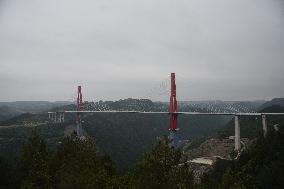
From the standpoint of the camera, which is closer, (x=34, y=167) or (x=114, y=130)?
(x=34, y=167)

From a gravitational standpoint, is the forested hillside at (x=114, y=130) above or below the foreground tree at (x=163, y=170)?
below

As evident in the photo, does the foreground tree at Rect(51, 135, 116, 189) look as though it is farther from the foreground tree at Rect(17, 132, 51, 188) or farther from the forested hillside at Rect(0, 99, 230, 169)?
the forested hillside at Rect(0, 99, 230, 169)

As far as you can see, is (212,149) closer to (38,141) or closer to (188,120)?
(38,141)

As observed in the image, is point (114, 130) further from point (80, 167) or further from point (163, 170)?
point (163, 170)

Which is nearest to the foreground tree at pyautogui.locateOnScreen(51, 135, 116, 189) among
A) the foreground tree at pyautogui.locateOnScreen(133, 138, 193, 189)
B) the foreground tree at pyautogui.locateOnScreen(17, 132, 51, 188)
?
the foreground tree at pyautogui.locateOnScreen(17, 132, 51, 188)

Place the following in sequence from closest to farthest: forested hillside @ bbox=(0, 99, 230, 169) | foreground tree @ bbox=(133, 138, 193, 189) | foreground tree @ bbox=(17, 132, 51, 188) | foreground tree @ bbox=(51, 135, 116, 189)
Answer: foreground tree @ bbox=(133, 138, 193, 189) < foreground tree @ bbox=(51, 135, 116, 189) < foreground tree @ bbox=(17, 132, 51, 188) < forested hillside @ bbox=(0, 99, 230, 169)

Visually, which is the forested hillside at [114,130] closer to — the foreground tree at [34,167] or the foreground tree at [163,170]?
the foreground tree at [34,167]

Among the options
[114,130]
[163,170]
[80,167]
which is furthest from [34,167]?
[114,130]

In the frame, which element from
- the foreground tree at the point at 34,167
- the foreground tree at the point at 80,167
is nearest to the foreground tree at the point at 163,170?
the foreground tree at the point at 80,167
